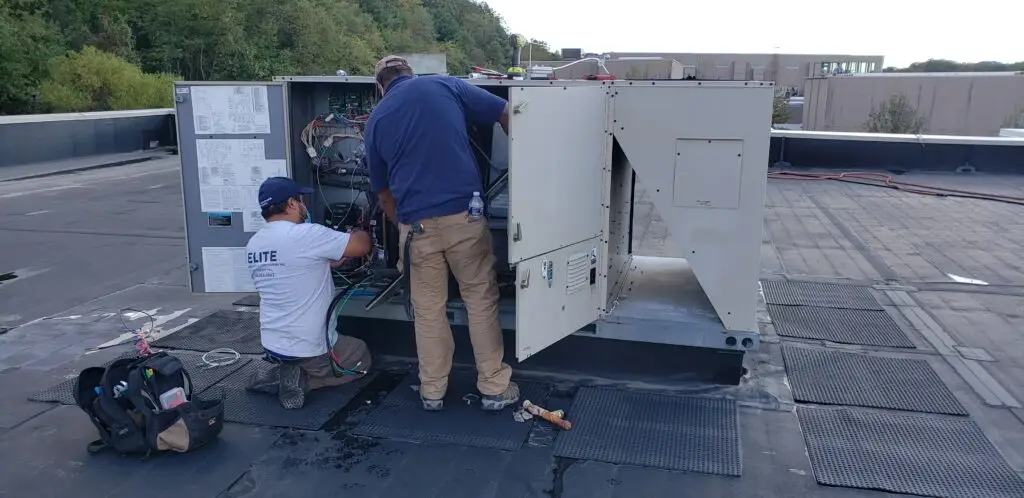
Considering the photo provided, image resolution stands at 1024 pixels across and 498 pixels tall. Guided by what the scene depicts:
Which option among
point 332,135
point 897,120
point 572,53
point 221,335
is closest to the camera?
point 332,135

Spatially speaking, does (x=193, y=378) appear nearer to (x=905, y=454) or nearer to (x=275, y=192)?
(x=275, y=192)

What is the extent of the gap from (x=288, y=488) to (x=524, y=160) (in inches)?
71.1

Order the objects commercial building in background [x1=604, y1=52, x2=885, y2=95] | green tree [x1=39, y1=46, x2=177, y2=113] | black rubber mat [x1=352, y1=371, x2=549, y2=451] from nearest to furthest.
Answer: black rubber mat [x1=352, y1=371, x2=549, y2=451] < green tree [x1=39, y1=46, x2=177, y2=113] < commercial building in background [x1=604, y1=52, x2=885, y2=95]

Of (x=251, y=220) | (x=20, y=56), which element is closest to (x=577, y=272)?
(x=251, y=220)

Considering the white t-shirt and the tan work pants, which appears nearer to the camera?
the tan work pants

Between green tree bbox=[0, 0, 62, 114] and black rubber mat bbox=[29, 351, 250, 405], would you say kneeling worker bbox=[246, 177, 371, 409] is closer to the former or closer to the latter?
black rubber mat bbox=[29, 351, 250, 405]

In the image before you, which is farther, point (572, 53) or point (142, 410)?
point (572, 53)

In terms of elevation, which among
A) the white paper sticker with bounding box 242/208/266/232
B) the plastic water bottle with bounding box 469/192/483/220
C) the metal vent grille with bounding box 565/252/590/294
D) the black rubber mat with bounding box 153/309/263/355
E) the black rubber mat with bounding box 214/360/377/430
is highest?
the plastic water bottle with bounding box 469/192/483/220

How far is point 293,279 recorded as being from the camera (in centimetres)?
Answer: 397

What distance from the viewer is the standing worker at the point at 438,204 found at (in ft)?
12.3

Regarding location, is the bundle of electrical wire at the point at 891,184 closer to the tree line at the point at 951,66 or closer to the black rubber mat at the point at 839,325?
the black rubber mat at the point at 839,325

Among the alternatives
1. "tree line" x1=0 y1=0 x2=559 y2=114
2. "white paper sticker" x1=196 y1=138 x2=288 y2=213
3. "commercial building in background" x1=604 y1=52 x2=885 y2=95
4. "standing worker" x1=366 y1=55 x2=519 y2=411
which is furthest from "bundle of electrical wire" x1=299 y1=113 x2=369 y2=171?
"commercial building in background" x1=604 y1=52 x2=885 y2=95

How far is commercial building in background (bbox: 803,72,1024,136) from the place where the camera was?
104ft

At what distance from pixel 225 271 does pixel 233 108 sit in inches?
41.2
